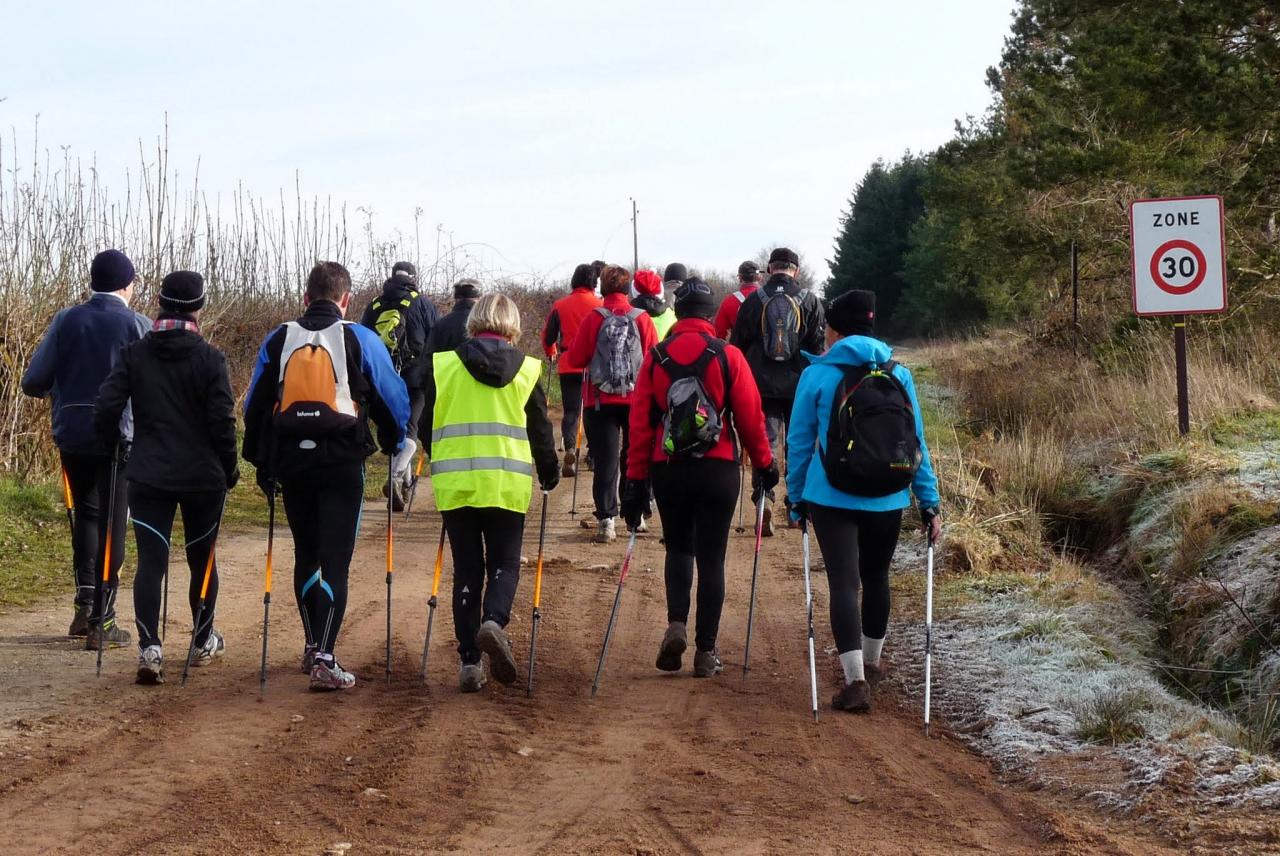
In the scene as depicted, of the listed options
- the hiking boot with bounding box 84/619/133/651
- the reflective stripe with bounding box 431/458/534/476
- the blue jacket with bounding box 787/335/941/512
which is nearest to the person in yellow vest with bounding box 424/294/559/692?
the reflective stripe with bounding box 431/458/534/476

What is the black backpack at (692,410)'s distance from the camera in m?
7.25

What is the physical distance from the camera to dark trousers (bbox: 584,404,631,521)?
37.5 ft

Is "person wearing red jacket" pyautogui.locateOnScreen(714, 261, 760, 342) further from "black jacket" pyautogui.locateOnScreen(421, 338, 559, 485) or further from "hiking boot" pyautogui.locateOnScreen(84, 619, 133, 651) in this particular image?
"hiking boot" pyautogui.locateOnScreen(84, 619, 133, 651)

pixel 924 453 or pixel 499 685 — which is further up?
pixel 924 453

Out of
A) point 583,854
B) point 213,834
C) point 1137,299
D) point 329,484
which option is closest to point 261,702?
point 329,484

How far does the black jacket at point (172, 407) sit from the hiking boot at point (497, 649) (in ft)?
5.38

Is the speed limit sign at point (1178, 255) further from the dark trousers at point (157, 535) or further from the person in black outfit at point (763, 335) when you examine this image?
the dark trousers at point (157, 535)

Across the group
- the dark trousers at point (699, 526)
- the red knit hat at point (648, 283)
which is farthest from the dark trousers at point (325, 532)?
the red knit hat at point (648, 283)

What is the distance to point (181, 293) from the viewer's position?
7211 mm

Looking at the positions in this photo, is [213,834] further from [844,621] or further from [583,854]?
[844,621]

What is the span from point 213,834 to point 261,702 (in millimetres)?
2010

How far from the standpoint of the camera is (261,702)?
6910 mm

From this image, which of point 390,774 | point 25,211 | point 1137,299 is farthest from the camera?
point 25,211

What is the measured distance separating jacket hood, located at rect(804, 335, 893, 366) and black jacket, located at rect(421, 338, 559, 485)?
4.76ft
